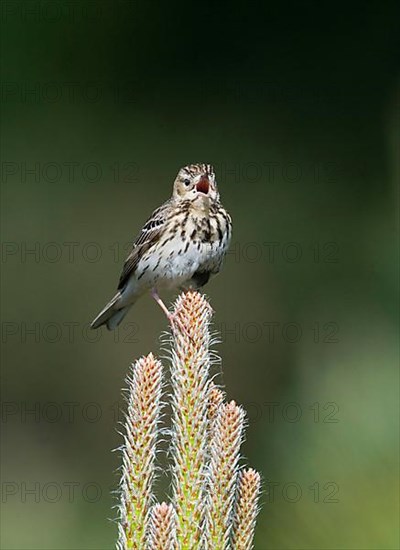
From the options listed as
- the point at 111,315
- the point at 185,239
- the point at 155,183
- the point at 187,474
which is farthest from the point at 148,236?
the point at 155,183

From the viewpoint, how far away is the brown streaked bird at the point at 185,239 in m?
2.71

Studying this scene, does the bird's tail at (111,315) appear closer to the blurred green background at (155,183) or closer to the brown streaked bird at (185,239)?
the brown streaked bird at (185,239)

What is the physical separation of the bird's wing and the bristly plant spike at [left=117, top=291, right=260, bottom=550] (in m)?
1.40

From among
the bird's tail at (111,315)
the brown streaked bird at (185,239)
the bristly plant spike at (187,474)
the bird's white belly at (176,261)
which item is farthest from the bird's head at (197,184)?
the bristly plant spike at (187,474)

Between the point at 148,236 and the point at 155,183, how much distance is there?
2.55 metres

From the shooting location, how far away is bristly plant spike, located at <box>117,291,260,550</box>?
1342 millimetres

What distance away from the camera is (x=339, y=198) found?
5.29m

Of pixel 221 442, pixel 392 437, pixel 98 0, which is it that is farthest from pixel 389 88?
pixel 221 442

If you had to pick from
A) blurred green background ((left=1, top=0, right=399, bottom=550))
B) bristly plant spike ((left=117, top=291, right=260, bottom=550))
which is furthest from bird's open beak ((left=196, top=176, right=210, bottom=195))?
bristly plant spike ((left=117, top=291, right=260, bottom=550))

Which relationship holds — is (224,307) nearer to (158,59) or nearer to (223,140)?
(223,140)

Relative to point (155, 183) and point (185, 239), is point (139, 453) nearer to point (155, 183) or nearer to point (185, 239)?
point (185, 239)

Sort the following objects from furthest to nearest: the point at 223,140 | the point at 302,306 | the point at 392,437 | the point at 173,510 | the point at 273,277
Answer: the point at 223,140
the point at 273,277
the point at 302,306
the point at 392,437
the point at 173,510

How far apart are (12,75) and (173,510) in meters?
4.22

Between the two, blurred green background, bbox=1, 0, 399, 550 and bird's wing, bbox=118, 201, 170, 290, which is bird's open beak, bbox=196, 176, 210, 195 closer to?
bird's wing, bbox=118, 201, 170, 290
